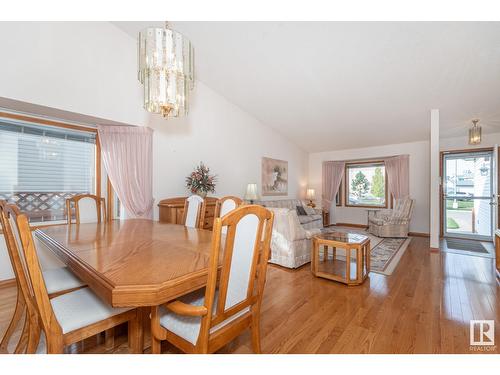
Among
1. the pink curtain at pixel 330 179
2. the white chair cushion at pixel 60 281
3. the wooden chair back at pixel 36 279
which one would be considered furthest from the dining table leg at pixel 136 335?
the pink curtain at pixel 330 179

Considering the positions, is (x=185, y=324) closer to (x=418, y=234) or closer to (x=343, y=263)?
(x=343, y=263)

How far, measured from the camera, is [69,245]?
4.76 ft

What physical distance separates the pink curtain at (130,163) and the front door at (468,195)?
6180 millimetres

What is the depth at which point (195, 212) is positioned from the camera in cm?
244

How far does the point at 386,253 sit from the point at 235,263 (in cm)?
369

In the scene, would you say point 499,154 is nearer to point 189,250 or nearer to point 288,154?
point 288,154

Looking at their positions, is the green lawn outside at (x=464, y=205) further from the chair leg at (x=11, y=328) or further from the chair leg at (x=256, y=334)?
the chair leg at (x=11, y=328)

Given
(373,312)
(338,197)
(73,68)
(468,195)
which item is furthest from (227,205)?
(468,195)

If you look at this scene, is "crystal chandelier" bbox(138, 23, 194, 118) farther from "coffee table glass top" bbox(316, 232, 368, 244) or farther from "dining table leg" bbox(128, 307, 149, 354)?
"coffee table glass top" bbox(316, 232, 368, 244)

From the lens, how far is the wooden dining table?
2.95 ft

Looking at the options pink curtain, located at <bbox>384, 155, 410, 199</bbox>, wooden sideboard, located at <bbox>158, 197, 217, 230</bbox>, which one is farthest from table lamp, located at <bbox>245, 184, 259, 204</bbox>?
pink curtain, located at <bbox>384, 155, 410, 199</bbox>

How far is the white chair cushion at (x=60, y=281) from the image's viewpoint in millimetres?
1490

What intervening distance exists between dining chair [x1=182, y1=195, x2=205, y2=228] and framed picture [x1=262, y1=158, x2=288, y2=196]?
2.99m
